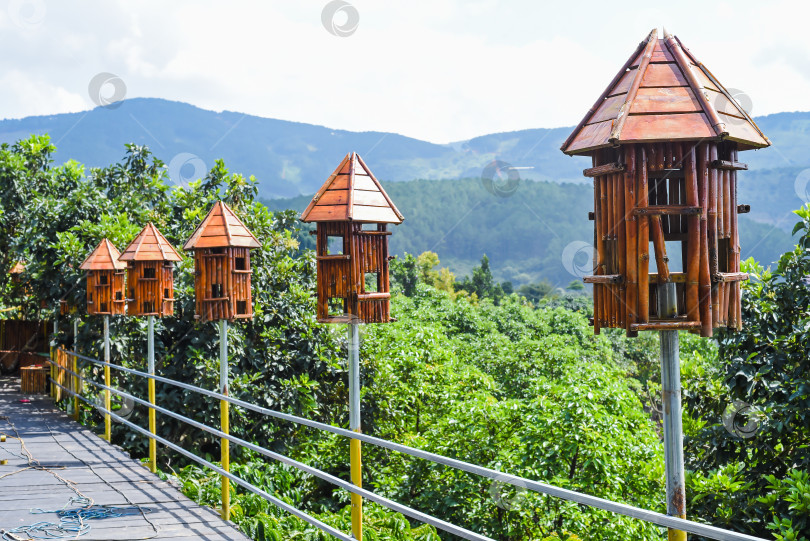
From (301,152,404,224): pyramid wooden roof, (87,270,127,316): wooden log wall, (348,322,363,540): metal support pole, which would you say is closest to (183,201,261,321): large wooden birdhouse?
(301,152,404,224): pyramid wooden roof

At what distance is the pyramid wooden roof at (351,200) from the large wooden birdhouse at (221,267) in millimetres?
2208

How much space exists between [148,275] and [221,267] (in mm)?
2484

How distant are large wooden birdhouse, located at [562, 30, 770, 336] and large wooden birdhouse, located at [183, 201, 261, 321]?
470 centimetres

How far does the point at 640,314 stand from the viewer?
9.18 ft

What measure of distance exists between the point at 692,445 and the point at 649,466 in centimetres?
67

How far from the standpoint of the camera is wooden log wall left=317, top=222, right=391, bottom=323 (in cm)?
500

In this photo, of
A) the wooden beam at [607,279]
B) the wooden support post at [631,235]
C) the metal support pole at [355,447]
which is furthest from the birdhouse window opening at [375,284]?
the wooden support post at [631,235]

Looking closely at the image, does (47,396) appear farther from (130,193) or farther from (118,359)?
(130,193)

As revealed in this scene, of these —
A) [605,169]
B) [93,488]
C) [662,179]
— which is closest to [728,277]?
[662,179]

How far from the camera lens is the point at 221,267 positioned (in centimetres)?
713

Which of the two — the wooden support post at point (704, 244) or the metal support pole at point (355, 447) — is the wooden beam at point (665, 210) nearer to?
the wooden support post at point (704, 244)

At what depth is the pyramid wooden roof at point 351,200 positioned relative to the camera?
4922mm

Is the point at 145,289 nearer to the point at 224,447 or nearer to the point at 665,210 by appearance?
the point at 224,447

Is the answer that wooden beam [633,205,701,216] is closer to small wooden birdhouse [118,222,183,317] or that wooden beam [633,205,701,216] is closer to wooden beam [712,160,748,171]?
wooden beam [712,160,748,171]
